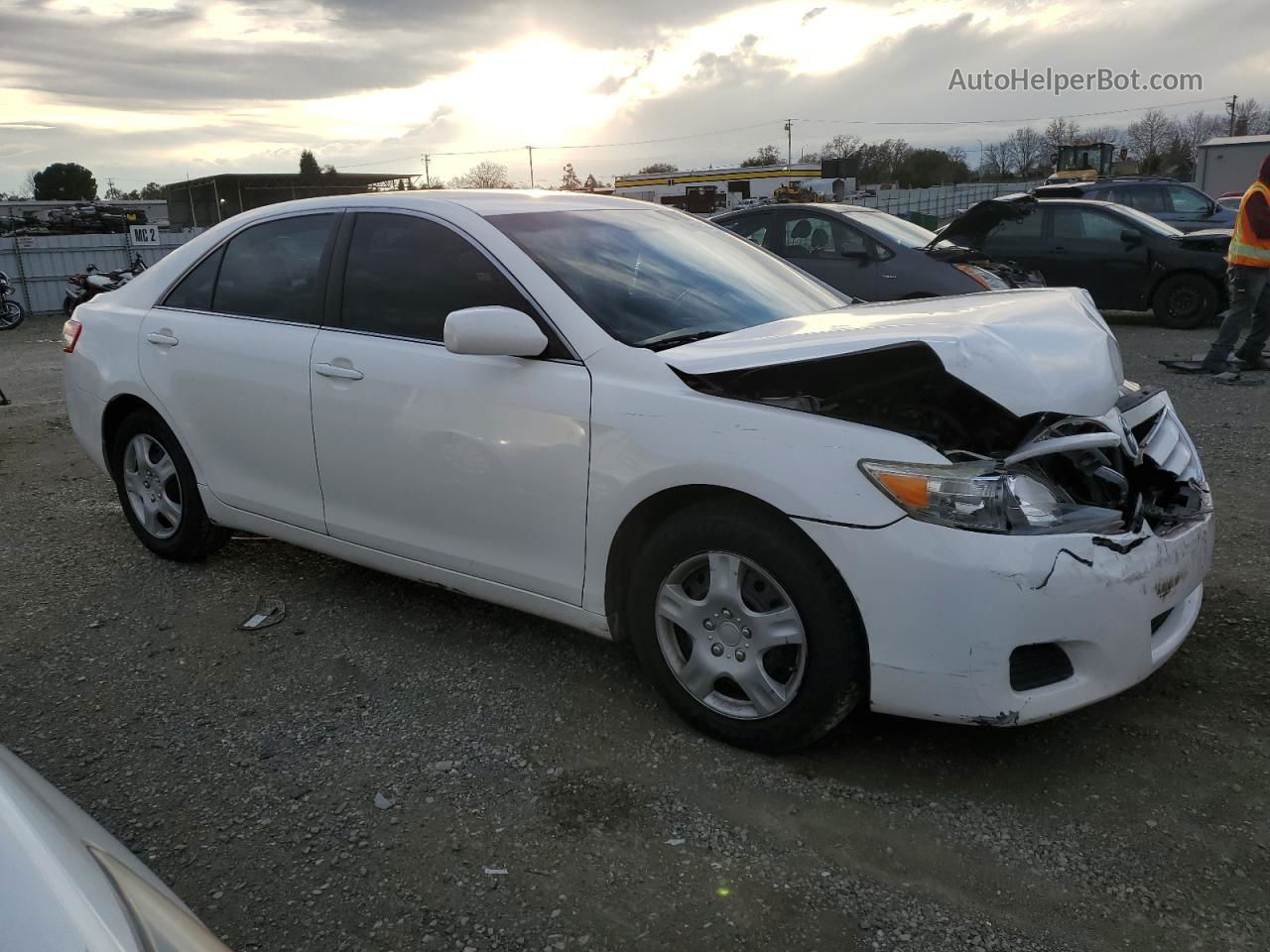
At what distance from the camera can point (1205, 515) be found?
9.73 ft

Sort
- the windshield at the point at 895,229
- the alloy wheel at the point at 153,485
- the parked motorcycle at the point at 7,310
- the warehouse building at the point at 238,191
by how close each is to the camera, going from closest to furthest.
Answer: the alloy wheel at the point at 153,485
the windshield at the point at 895,229
the parked motorcycle at the point at 7,310
the warehouse building at the point at 238,191

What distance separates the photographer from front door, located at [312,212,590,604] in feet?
10.2

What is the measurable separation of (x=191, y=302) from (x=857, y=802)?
3411 millimetres

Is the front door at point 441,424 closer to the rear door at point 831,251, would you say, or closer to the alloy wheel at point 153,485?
the alloy wheel at point 153,485

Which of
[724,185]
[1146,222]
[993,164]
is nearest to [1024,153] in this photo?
[993,164]

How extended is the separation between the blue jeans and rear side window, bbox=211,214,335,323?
25.3ft

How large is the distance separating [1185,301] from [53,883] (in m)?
12.9

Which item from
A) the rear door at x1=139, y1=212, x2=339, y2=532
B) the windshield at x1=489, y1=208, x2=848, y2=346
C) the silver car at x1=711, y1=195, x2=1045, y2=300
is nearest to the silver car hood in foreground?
the windshield at x1=489, y1=208, x2=848, y2=346

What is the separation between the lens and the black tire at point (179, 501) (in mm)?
4410

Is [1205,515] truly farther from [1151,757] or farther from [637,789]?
[637,789]

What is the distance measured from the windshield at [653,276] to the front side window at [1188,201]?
14.1 metres

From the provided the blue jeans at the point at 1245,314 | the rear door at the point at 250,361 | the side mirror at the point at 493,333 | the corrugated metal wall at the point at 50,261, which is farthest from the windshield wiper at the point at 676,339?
the corrugated metal wall at the point at 50,261

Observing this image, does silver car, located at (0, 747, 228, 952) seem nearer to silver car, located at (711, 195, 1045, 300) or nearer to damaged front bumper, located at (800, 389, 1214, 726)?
damaged front bumper, located at (800, 389, 1214, 726)

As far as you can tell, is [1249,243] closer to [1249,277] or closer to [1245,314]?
[1249,277]
